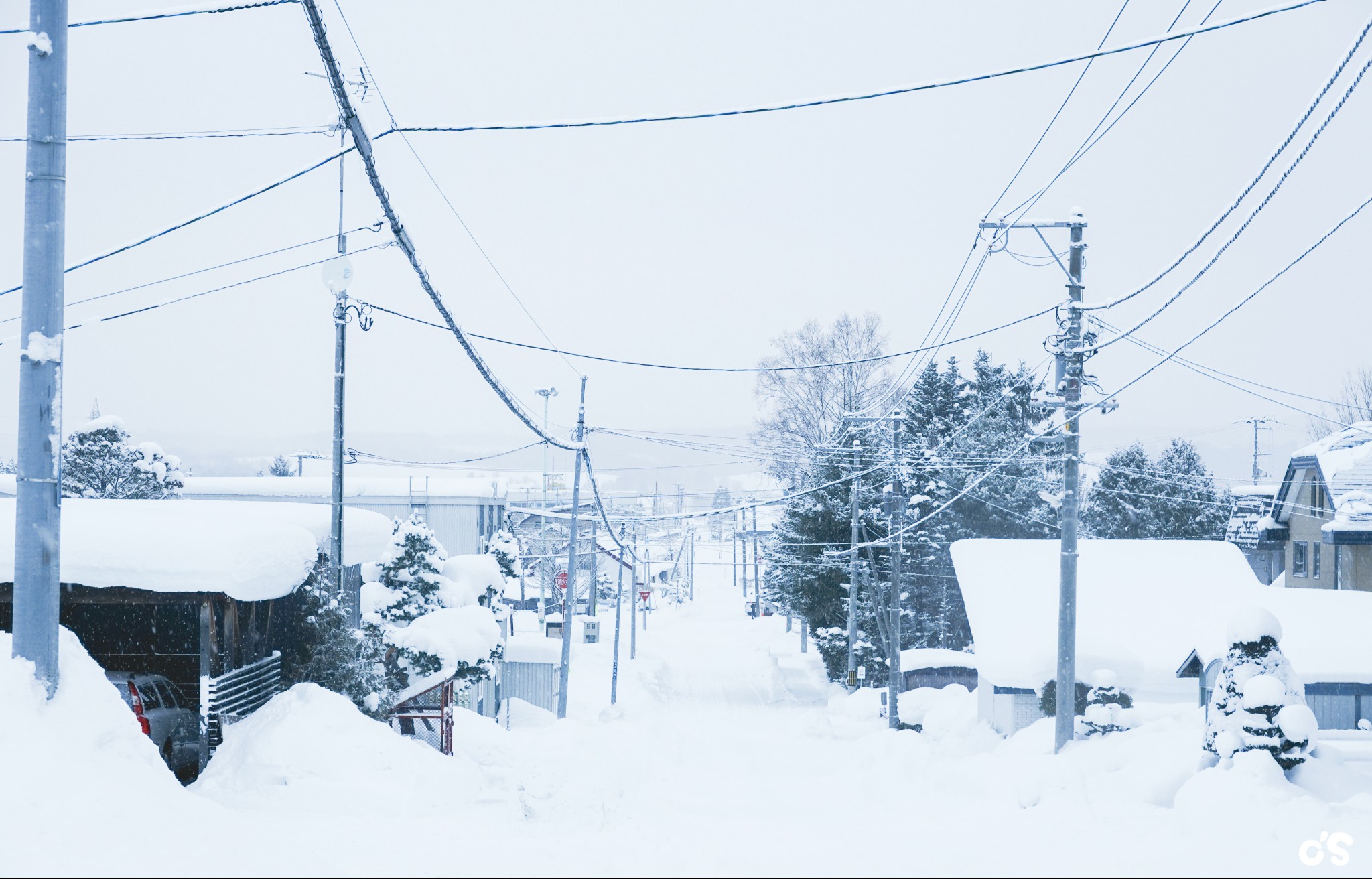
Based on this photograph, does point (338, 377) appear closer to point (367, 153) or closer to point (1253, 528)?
point (367, 153)

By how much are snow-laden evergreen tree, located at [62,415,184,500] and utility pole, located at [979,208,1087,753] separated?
23.0 meters

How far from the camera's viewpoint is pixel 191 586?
10.4 meters

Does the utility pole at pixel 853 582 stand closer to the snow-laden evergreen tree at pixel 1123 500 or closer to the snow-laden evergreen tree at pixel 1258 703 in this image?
the snow-laden evergreen tree at pixel 1123 500

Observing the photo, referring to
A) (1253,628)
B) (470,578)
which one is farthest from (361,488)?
(1253,628)

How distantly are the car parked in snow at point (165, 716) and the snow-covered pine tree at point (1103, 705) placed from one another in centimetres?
1273

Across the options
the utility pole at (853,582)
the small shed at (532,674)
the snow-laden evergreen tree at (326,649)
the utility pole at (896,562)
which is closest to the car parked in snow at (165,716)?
the snow-laden evergreen tree at (326,649)

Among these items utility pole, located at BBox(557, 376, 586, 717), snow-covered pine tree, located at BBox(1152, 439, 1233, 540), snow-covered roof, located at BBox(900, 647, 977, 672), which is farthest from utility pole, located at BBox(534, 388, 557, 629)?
snow-covered pine tree, located at BBox(1152, 439, 1233, 540)

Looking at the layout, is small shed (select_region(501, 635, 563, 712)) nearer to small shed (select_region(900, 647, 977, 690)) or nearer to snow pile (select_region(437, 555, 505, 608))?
snow pile (select_region(437, 555, 505, 608))

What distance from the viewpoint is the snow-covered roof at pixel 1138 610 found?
20.1m

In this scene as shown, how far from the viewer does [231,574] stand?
10508 millimetres

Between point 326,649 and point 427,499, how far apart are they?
27652mm

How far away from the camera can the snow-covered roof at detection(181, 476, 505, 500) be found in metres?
41.7

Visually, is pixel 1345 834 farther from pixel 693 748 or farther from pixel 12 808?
pixel 693 748

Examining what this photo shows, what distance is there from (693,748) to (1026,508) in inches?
916
